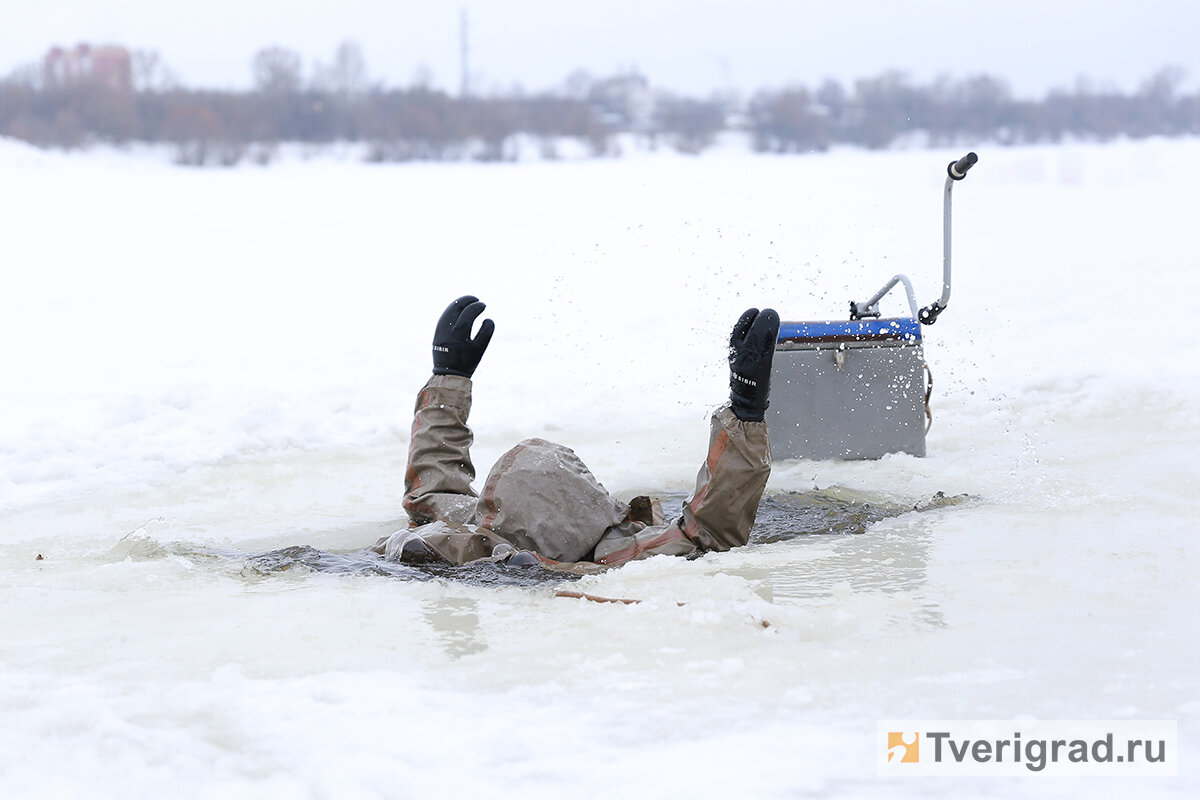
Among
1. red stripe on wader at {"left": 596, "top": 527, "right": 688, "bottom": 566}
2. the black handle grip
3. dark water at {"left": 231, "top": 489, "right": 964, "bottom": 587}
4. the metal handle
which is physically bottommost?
dark water at {"left": 231, "top": 489, "right": 964, "bottom": 587}

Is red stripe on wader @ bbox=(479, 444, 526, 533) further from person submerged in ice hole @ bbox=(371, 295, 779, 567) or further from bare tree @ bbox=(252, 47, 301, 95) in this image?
bare tree @ bbox=(252, 47, 301, 95)

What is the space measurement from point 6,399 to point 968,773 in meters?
5.83

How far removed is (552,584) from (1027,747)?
149 cm

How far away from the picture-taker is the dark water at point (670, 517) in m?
3.35

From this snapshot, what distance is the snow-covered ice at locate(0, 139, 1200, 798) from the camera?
83.7 inches

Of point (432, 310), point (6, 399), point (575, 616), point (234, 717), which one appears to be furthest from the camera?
point (432, 310)

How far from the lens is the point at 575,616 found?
9.46 feet

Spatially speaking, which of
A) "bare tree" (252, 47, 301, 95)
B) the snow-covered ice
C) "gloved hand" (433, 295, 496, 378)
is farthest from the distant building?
"gloved hand" (433, 295, 496, 378)

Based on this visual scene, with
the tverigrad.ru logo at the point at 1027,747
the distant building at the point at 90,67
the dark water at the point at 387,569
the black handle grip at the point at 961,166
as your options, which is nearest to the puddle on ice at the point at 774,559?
the dark water at the point at 387,569

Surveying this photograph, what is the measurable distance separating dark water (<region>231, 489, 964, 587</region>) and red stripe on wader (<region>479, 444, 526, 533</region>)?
186 millimetres

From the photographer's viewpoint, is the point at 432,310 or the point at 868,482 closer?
the point at 868,482

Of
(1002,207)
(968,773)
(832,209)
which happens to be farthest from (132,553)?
(1002,207)

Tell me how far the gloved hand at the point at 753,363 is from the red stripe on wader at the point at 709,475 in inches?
3.5

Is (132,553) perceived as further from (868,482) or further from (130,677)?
(868,482)
